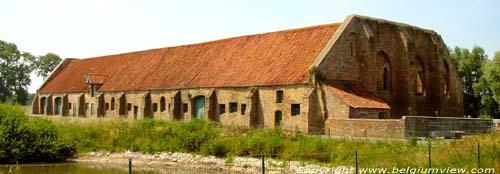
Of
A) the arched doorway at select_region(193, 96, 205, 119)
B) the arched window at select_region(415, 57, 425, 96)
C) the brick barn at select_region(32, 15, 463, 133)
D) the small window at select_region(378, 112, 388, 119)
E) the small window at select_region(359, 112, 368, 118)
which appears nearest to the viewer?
the small window at select_region(359, 112, 368, 118)

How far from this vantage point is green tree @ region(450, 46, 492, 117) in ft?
184

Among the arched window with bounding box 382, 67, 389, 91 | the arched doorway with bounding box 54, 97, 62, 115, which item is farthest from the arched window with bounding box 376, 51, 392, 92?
the arched doorway with bounding box 54, 97, 62, 115

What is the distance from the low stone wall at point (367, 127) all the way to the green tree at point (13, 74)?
207 ft

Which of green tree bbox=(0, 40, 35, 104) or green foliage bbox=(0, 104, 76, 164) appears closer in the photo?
A: green foliage bbox=(0, 104, 76, 164)

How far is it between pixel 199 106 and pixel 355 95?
12799mm

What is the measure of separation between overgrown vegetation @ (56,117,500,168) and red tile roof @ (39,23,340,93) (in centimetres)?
645

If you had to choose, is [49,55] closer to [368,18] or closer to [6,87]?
[6,87]

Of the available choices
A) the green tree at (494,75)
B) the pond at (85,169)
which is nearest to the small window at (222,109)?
the pond at (85,169)

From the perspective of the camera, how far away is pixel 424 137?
2844cm

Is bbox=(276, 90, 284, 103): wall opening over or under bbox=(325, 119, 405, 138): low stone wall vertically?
over

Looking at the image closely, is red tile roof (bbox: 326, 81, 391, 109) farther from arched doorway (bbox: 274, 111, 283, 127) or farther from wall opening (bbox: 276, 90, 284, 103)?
arched doorway (bbox: 274, 111, 283, 127)

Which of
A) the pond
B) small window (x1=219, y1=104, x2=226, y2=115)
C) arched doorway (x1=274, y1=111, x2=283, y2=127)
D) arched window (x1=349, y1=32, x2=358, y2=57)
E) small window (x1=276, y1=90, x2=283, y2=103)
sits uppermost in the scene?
arched window (x1=349, y1=32, x2=358, y2=57)

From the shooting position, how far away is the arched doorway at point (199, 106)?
1677 inches

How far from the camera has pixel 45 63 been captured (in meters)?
92.8
